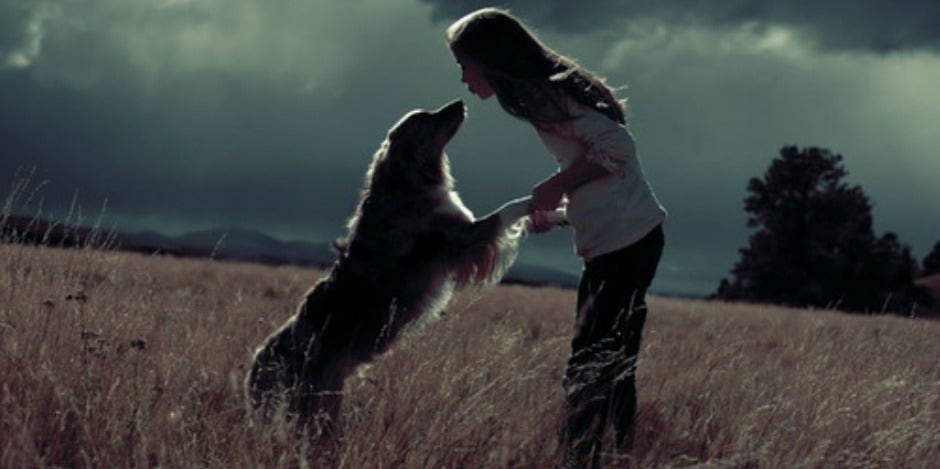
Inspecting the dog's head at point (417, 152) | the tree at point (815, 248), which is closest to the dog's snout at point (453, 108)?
the dog's head at point (417, 152)

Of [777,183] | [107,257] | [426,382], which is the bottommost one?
[426,382]

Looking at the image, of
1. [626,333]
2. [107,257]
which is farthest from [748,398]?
[107,257]

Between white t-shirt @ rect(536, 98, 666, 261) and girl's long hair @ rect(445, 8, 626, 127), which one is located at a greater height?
girl's long hair @ rect(445, 8, 626, 127)

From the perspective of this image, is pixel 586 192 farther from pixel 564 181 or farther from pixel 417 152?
pixel 417 152

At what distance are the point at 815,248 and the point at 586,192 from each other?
4156 cm

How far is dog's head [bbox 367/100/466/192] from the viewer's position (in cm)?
502

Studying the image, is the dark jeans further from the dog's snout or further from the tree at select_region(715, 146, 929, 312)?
the tree at select_region(715, 146, 929, 312)

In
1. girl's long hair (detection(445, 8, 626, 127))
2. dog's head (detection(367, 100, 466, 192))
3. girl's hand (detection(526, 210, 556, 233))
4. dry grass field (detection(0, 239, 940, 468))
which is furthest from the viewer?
dog's head (detection(367, 100, 466, 192))

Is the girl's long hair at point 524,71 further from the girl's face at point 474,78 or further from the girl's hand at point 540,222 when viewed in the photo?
the girl's hand at point 540,222

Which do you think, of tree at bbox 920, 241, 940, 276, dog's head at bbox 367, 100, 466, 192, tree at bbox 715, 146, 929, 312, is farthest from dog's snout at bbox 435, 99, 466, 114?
tree at bbox 920, 241, 940, 276

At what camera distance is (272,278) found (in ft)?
64.5

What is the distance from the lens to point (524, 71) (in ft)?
15.1

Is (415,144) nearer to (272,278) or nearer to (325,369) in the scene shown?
(325,369)

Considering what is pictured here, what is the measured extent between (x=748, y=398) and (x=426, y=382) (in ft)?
7.50
